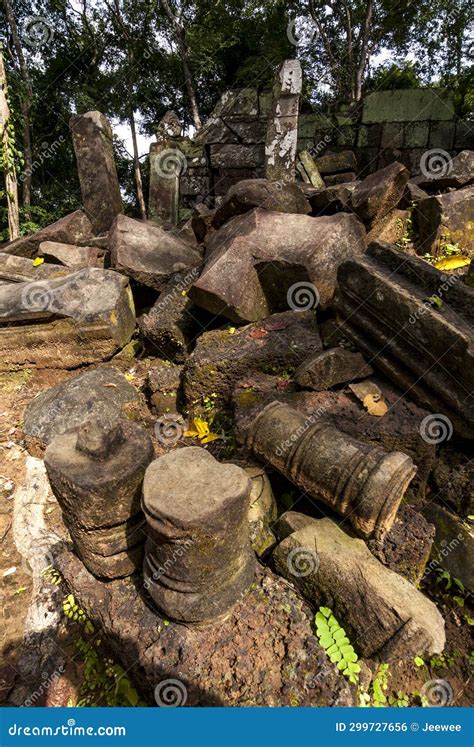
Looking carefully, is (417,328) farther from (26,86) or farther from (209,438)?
(26,86)

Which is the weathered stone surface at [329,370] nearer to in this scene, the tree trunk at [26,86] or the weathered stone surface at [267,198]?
the weathered stone surface at [267,198]

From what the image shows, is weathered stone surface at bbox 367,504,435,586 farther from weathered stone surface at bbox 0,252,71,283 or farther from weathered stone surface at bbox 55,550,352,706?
weathered stone surface at bbox 0,252,71,283

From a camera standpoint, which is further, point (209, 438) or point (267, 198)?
point (267, 198)

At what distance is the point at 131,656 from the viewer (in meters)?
→ 1.94

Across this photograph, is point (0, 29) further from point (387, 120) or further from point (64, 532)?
point (64, 532)

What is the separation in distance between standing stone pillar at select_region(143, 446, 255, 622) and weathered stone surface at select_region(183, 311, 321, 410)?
1.45m

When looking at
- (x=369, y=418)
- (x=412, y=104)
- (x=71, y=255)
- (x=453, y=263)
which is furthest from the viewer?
(x=412, y=104)

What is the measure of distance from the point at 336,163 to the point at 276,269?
6.35 metres

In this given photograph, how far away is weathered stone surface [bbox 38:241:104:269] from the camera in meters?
5.93

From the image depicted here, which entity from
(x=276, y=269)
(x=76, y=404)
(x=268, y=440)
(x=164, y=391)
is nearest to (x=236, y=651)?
(x=268, y=440)

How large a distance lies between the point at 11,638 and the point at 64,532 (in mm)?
753

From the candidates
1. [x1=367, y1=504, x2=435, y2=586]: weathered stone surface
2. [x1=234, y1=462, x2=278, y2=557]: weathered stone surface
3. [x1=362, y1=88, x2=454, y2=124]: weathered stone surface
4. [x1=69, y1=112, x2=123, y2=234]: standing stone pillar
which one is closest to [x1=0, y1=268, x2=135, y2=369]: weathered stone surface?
[x1=234, y1=462, x2=278, y2=557]: weathered stone surface

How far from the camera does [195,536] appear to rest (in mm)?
1728

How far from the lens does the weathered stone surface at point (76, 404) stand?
367 cm
